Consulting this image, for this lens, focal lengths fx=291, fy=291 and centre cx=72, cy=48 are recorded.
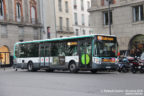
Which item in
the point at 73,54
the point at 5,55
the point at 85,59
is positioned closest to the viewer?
the point at 85,59

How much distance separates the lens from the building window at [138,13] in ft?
94.7

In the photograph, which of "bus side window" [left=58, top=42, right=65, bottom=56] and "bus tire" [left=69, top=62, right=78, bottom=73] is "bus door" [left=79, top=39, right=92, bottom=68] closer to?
"bus tire" [left=69, top=62, right=78, bottom=73]

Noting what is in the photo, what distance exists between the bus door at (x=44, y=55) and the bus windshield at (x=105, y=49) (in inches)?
245

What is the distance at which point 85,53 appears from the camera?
2141 centimetres

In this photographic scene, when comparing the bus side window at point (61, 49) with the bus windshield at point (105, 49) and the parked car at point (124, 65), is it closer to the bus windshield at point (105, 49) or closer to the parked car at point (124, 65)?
the bus windshield at point (105, 49)

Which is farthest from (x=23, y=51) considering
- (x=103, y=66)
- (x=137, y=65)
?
(x=137, y=65)

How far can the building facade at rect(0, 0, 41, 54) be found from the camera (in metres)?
43.3

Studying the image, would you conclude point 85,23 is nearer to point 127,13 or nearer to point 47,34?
point 47,34

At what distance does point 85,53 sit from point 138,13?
1041 cm

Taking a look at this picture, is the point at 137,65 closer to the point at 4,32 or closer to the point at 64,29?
the point at 4,32

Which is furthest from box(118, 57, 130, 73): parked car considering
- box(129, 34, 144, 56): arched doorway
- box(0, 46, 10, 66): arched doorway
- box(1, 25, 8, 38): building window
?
box(1, 25, 8, 38): building window

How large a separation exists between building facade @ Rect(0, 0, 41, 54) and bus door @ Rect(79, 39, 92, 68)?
2352 cm

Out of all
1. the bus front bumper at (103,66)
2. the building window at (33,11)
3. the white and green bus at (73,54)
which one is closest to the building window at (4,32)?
the building window at (33,11)

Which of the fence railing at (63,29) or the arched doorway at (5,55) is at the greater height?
the fence railing at (63,29)
